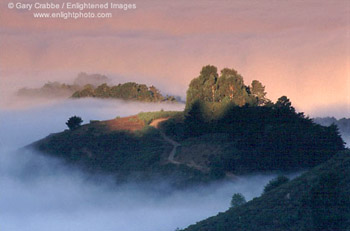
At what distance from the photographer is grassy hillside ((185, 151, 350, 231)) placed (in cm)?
4062

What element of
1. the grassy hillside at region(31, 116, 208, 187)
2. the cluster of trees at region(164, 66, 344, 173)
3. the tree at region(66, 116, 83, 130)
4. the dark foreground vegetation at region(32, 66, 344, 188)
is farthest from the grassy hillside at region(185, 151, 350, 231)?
the tree at region(66, 116, 83, 130)

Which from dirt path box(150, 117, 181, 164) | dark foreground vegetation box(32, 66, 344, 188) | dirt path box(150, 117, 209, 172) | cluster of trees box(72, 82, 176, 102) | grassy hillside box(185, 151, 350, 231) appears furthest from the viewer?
Answer: cluster of trees box(72, 82, 176, 102)

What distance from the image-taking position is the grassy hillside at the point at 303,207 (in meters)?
40.6

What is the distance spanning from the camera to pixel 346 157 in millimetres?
49219

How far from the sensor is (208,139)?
8544 centimetres

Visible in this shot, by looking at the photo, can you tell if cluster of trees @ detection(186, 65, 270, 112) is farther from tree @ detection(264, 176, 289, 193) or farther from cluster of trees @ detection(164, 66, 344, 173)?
tree @ detection(264, 176, 289, 193)

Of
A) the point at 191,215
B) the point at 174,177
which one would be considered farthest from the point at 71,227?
the point at 174,177

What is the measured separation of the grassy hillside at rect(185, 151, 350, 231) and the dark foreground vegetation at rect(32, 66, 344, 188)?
2678 centimetres

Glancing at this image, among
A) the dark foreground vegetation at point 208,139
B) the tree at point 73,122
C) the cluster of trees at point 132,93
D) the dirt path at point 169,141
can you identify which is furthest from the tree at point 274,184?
the cluster of trees at point 132,93

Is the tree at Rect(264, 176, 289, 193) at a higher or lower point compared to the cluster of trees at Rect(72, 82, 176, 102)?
lower

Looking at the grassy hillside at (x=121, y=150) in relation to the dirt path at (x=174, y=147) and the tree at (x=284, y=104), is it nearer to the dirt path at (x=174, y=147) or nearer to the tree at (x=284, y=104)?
the dirt path at (x=174, y=147)

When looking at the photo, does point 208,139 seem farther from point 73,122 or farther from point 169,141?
point 73,122

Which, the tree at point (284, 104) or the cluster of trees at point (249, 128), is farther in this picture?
the tree at point (284, 104)

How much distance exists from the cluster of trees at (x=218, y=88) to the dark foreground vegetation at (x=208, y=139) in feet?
0.44
